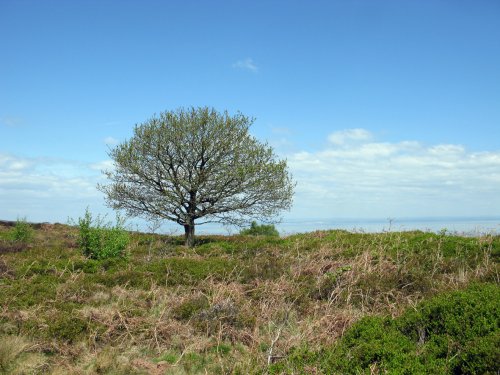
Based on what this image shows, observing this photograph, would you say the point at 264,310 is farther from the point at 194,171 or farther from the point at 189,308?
the point at 194,171

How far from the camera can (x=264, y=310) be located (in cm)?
1015

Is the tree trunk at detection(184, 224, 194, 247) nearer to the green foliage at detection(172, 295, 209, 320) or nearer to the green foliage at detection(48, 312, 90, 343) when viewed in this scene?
the green foliage at detection(172, 295, 209, 320)

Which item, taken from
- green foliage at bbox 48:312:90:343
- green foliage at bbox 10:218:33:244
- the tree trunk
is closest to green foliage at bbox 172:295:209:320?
green foliage at bbox 48:312:90:343

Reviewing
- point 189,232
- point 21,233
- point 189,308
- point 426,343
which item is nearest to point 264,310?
point 189,308

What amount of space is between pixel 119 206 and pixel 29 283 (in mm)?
12858

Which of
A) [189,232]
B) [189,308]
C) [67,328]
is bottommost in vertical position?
[67,328]

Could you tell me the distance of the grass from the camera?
21.1 ft

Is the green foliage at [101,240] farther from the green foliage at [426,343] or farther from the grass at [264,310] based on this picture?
the green foliage at [426,343]

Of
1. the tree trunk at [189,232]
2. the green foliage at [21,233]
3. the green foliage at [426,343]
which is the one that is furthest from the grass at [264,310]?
the tree trunk at [189,232]

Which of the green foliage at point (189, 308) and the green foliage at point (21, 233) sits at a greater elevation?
the green foliage at point (21, 233)

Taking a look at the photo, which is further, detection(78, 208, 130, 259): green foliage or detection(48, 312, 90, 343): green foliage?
detection(78, 208, 130, 259): green foliage

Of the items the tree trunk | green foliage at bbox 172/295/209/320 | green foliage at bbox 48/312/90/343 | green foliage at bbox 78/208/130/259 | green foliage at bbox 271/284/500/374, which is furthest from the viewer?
the tree trunk

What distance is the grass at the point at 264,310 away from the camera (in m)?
6.43

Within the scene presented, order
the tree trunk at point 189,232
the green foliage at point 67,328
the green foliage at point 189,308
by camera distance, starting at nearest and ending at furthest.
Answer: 1. the green foliage at point 67,328
2. the green foliage at point 189,308
3. the tree trunk at point 189,232
